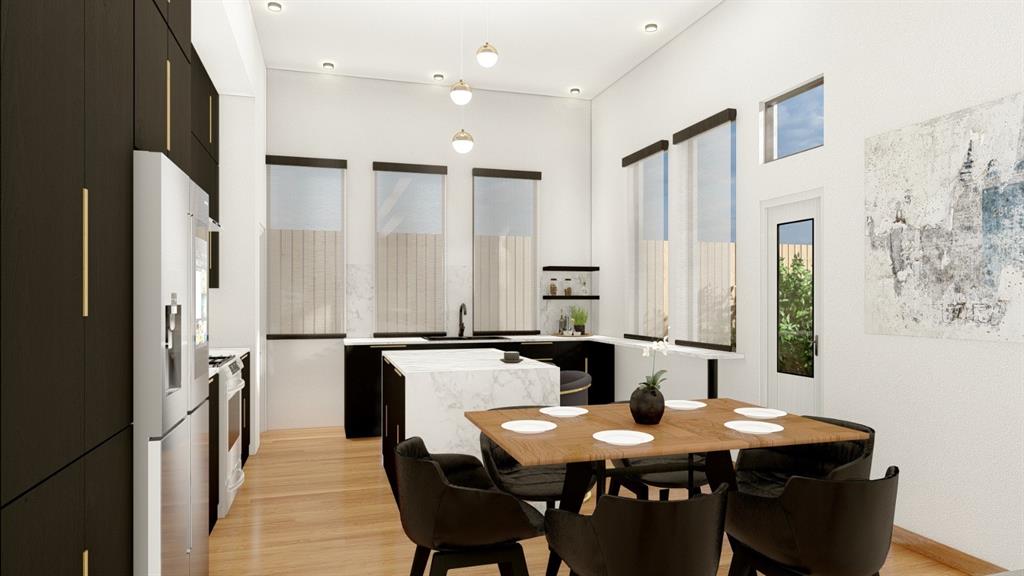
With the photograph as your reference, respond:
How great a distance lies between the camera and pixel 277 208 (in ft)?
21.8

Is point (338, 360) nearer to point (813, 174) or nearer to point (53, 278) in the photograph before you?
point (813, 174)

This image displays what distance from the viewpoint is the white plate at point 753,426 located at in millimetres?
2584

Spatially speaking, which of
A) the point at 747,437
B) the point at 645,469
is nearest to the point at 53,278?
the point at 747,437

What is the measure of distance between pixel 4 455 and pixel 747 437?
2232 millimetres

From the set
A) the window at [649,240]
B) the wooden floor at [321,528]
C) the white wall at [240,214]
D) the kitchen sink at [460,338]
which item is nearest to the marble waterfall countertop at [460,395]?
the wooden floor at [321,528]

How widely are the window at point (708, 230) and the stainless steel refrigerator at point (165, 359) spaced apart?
12.7 feet

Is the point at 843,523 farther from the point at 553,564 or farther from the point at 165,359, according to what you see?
the point at 165,359

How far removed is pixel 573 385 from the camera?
4727 mm

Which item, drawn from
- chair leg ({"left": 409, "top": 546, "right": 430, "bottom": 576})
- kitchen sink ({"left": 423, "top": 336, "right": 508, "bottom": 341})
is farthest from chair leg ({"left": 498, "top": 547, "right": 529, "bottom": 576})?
kitchen sink ({"left": 423, "top": 336, "right": 508, "bottom": 341})

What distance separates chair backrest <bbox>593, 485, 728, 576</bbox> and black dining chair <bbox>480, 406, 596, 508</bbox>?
2.58 ft

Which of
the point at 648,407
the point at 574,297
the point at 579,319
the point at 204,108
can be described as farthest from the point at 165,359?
the point at 574,297

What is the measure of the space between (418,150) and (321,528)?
4.34 m

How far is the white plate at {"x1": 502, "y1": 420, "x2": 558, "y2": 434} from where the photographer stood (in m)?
2.58

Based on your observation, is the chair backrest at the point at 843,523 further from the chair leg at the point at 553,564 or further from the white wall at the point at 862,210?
the white wall at the point at 862,210
